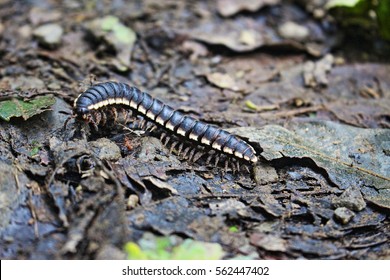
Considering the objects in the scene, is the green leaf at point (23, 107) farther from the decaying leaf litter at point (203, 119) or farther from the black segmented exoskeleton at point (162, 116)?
the black segmented exoskeleton at point (162, 116)

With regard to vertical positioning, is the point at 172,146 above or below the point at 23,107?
below

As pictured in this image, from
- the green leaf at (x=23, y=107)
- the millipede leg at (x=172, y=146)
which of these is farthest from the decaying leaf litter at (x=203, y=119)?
the millipede leg at (x=172, y=146)

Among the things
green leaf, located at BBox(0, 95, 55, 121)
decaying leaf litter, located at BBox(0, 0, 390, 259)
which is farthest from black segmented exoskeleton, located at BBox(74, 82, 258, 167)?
green leaf, located at BBox(0, 95, 55, 121)

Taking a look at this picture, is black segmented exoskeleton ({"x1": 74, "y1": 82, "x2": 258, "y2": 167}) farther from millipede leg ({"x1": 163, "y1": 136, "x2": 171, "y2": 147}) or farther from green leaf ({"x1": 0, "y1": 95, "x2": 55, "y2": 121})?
green leaf ({"x1": 0, "y1": 95, "x2": 55, "y2": 121})

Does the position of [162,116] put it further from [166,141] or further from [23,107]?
[23,107]

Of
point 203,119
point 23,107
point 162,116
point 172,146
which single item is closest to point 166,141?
point 172,146

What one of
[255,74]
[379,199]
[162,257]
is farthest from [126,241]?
[255,74]
